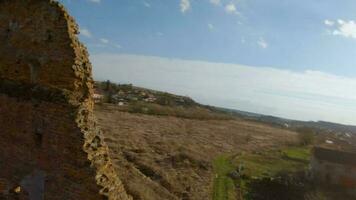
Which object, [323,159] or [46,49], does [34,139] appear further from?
[323,159]

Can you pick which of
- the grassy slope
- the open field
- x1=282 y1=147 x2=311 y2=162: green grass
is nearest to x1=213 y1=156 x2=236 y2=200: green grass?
the grassy slope

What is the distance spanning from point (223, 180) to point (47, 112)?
908 inches

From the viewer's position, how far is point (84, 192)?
6.98m

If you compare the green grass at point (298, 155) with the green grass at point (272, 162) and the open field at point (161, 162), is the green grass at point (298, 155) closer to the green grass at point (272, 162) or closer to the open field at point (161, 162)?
the green grass at point (272, 162)

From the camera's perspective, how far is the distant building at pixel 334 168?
3550 centimetres

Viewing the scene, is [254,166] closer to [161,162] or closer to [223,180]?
[223,180]

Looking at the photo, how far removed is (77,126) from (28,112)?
1.00m

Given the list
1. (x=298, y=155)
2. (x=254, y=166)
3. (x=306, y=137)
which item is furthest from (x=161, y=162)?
(x=306, y=137)

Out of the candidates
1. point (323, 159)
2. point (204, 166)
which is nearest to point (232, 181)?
point (204, 166)

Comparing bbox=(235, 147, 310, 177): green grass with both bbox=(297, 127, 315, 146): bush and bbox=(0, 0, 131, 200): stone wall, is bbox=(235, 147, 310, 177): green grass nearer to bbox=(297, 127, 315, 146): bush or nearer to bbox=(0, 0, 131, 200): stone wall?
bbox=(297, 127, 315, 146): bush

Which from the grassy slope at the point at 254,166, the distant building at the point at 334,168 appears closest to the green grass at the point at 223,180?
the grassy slope at the point at 254,166

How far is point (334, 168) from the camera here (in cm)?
3628

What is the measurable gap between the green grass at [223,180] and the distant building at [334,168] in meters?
7.75

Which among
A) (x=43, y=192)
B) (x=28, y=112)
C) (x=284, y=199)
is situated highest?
(x=28, y=112)
